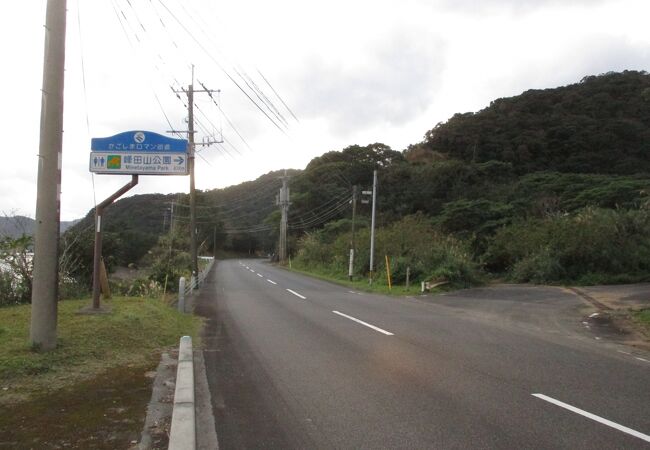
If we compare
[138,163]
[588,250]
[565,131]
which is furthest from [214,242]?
[138,163]

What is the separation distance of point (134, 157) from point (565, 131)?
201 ft

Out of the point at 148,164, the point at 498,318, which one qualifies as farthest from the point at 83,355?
the point at 498,318

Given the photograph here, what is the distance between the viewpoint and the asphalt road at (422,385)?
16.3 feet

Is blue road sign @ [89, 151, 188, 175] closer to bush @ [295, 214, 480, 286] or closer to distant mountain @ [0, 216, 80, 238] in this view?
distant mountain @ [0, 216, 80, 238]

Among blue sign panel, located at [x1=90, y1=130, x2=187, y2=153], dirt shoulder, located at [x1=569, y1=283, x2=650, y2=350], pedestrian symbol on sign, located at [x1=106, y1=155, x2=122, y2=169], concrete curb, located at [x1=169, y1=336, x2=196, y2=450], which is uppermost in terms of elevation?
blue sign panel, located at [x1=90, y1=130, x2=187, y2=153]

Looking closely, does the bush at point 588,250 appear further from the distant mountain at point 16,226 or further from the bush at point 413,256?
the distant mountain at point 16,226

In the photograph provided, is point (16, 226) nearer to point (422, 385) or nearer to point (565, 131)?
point (422, 385)

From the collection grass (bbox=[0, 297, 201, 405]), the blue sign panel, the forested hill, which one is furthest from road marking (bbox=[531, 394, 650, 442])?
the forested hill

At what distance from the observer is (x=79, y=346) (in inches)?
308

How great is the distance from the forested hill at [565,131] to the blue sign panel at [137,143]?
56.9 meters

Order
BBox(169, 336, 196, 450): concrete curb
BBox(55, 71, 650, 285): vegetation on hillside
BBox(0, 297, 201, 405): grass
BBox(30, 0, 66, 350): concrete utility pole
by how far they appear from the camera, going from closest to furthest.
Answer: BBox(169, 336, 196, 450): concrete curb, BBox(0, 297, 201, 405): grass, BBox(30, 0, 66, 350): concrete utility pole, BBox(55, 71, 650, 285): vegetation on hillside

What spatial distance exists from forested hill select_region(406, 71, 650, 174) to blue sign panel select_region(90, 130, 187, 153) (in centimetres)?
5692

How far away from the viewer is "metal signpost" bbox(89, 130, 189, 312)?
10.4 meters

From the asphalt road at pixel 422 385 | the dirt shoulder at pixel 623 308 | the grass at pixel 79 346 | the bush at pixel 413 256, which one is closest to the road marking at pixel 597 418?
the asphalt road at pixel 422 385
